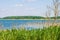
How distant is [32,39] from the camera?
10.4 meters

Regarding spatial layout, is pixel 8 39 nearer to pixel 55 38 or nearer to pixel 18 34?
pixel 18 34

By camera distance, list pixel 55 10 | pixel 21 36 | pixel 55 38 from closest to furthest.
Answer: pixel 21 36, pixel 55 38, pixel 55 10

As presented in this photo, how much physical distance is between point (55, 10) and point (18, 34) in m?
3.86

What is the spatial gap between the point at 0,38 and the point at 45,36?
179 centimetres

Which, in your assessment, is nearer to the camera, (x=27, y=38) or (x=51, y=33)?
(x=27, y=38)

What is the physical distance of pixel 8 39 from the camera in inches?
412

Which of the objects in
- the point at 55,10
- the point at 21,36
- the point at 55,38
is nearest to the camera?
the point at 21,36

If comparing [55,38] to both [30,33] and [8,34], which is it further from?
[8,34]

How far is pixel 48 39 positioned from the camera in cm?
1061

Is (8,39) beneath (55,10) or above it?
beneath

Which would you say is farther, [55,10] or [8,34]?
[55,10]

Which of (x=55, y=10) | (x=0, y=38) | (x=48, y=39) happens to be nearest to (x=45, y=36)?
(x=48, y=39)

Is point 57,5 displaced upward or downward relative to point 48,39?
upward

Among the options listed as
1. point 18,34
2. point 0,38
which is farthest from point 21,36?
point 0,38
